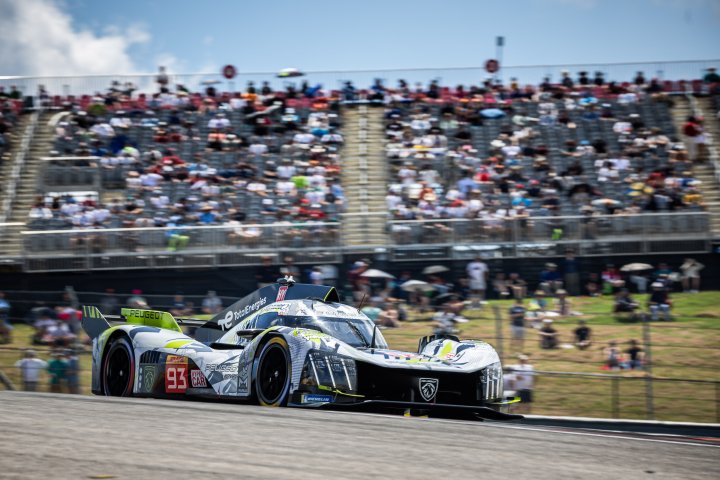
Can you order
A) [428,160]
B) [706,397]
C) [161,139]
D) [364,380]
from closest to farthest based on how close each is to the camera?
[364,380]
[706,397]
[428,160]
[161,139]

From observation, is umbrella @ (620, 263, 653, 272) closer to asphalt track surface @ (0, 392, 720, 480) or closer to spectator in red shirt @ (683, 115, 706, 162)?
spectator in red shirt @ (683, 115, 706, 162)

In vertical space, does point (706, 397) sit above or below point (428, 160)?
below

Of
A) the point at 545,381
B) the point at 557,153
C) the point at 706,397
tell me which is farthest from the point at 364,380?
the point at 557,153

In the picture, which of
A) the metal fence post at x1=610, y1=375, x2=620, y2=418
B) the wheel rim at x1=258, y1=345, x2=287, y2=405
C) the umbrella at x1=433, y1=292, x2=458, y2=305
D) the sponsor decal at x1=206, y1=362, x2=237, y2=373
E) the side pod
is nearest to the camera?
the wheel rim at x1=258, y1=345, x2=287, y2=405

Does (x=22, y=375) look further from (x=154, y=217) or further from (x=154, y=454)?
(x=154, y=454)

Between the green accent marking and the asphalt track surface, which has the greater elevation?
the green accent marking

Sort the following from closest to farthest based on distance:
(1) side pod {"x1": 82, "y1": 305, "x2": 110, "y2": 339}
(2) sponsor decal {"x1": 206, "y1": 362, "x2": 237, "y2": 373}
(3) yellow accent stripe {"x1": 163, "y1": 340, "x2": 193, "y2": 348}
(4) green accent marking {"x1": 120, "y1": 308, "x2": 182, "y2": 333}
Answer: (2) sponsor decal {"x1": 206, "y1": 362, "x2": 237, "y2": 373} < (3) yellow accent stripe {"x1": 163, "y1": 340, "x2": 193, "y2": 348} < (4) green accent marking {"x1": 120, "y1": 308, "x2": 182, "y2": 333} < (1) side pod {"x1": 82, "y1": 305, "x2": 110, "y2": 339}

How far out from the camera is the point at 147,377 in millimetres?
10703

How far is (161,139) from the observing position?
26094 mm

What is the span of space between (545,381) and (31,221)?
13.9 metres

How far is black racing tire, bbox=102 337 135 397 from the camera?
11.0 metres

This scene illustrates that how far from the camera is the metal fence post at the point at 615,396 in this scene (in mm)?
13430

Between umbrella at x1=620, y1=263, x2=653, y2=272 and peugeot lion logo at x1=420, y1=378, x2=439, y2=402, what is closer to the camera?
peugeot lion logo at x1=420, y1=378, x2=439, y2=402

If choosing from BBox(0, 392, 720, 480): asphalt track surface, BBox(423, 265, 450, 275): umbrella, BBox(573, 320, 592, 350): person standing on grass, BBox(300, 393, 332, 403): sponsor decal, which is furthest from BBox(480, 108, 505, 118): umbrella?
BBox(0, 392, 720, 480): asphalt track surface
